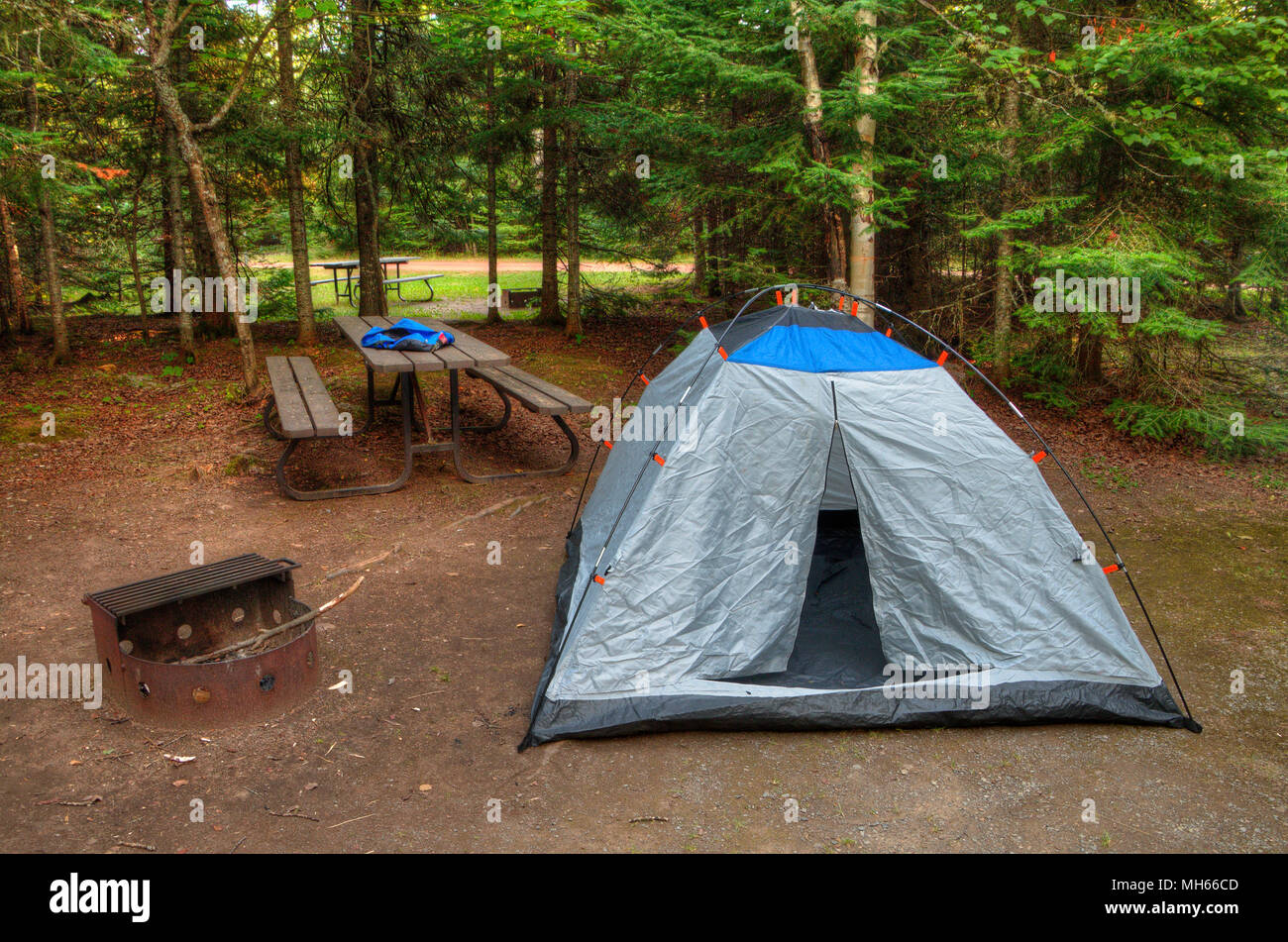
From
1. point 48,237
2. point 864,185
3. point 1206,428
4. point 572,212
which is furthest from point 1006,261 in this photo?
point 48,237

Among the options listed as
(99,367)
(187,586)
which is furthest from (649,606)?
(99,367)

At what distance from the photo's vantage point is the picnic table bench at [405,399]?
684 centimetres

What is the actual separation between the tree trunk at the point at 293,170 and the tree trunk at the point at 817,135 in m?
5.16

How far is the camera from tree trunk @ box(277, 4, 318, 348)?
959cm

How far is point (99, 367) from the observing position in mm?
9945

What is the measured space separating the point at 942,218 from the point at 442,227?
7.32m

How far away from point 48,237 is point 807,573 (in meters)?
8.67

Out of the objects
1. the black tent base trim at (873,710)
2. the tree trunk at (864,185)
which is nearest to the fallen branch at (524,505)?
the tree trunk at (864,185)

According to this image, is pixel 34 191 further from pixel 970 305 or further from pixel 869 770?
pixel 970 305

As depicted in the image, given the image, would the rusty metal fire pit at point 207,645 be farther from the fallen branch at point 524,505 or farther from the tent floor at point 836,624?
the fallen branch at point 524,505

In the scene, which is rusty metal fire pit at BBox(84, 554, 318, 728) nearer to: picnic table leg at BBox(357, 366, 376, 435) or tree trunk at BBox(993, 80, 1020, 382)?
picnic table leg at BBox(357, 366, 376, 435)

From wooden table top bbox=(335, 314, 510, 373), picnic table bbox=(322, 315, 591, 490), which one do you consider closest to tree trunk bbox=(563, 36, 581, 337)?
picnic table bbox=(322, 315, 591, 490)

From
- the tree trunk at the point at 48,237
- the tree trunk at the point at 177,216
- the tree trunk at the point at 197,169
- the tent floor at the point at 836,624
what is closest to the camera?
the tent floor at the point at 836,624

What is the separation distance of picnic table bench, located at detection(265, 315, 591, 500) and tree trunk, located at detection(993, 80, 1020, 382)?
4.49 meters
